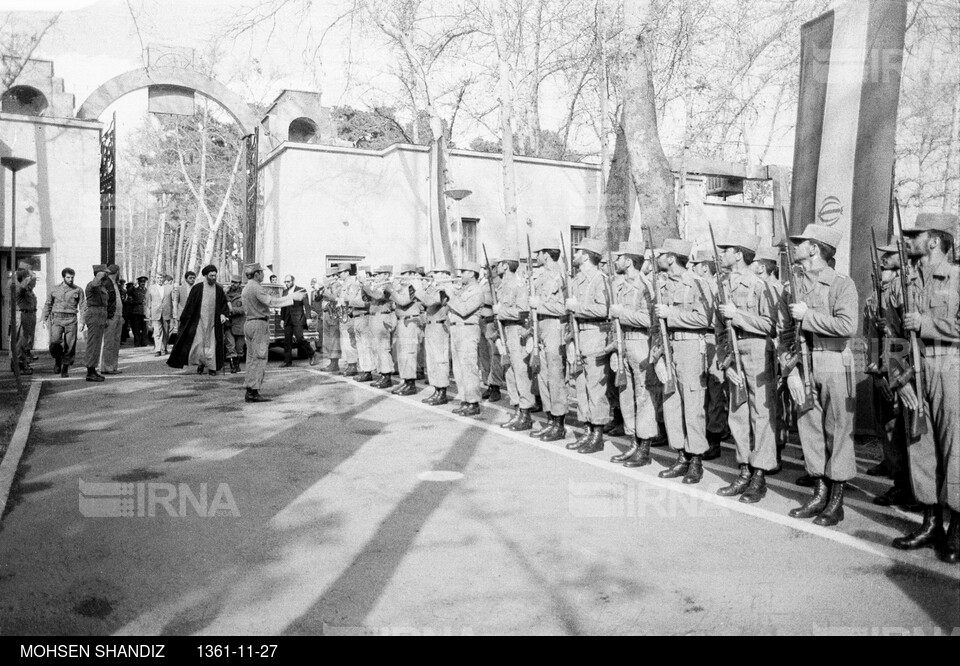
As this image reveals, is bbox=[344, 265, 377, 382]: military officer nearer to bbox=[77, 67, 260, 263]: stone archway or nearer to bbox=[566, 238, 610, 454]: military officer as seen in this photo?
bbox=[566, 238, 610, 454]: military officer

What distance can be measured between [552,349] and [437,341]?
3030mm

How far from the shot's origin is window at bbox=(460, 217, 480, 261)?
24.9 m

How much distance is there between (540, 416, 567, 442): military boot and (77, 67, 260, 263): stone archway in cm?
1712

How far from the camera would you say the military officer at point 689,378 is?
672 cm

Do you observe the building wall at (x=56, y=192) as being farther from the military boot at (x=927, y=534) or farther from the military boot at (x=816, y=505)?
the military boot at (x=927, y=534)

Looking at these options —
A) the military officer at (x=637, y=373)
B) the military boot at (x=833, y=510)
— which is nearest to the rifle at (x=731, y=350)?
the military boot at (x=833, y=510)

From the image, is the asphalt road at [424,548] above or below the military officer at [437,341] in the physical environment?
below

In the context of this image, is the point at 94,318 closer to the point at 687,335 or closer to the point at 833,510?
the point at 687,335

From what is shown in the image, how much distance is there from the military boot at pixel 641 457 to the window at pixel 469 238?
17.9 metres

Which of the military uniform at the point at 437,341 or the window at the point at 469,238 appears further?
the window at the point at 469,238

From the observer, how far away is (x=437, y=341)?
1145 centimetres

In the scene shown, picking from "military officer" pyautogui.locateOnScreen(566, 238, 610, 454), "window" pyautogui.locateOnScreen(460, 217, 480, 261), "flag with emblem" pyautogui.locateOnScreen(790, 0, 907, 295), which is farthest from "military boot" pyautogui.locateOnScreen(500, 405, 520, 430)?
"window" pyautogui.locateOnScreen(460, 217, 480, 261)

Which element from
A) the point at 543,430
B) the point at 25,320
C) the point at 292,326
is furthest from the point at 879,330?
the point at 25,320

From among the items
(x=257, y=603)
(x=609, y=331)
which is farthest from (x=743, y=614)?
(x=609, y=331)
